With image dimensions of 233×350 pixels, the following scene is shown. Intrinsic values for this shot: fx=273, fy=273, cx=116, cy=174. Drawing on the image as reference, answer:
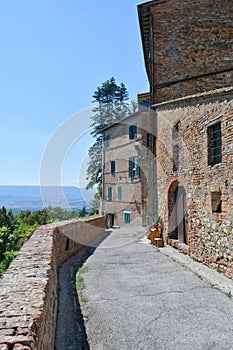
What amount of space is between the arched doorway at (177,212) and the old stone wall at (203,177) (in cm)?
4

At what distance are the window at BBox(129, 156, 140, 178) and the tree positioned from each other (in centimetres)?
744

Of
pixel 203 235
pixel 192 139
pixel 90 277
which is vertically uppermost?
pixel 192 139

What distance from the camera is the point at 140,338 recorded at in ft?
12.0

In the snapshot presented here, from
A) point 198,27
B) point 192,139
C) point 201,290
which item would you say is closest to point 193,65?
point 198,27

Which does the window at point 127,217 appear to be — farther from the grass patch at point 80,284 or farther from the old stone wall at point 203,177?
the grass patch at point 80,284

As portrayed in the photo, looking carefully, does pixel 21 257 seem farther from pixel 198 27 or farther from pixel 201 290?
pixel 198 27

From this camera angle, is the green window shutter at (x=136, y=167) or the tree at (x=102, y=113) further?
the tree at (x=102, y=113)

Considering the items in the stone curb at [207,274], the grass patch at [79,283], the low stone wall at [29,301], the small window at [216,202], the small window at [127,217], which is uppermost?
the small window at [216,202]

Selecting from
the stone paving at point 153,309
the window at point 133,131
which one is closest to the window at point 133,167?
the window at point 133,131

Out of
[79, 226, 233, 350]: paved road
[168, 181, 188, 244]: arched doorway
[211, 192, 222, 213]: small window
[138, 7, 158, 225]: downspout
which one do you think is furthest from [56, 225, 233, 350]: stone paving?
[138, 7, 158, 225]: downspout

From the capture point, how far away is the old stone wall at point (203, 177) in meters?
5.83

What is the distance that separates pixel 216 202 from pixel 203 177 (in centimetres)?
81

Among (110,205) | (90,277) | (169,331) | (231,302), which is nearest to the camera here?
(169,331)

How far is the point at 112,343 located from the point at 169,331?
838 millimetres
